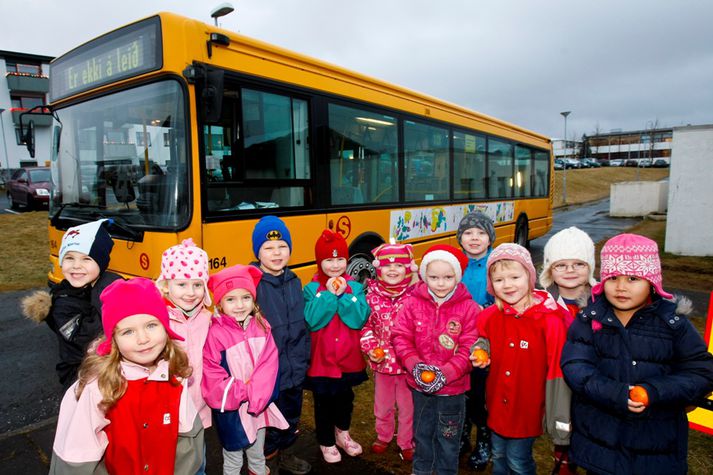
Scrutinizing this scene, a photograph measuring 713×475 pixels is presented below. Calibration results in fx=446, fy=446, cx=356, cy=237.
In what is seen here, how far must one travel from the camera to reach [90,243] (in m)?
2.43

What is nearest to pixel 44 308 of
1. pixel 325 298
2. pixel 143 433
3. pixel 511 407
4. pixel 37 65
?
pixel 143 433

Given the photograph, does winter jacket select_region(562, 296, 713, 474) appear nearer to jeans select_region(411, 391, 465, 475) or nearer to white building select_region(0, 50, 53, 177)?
jeans select_region(411, 391, 465, 475)

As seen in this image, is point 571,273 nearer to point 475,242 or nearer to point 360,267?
point 475,242

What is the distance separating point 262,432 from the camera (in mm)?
2662

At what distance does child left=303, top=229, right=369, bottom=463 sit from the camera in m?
2.95

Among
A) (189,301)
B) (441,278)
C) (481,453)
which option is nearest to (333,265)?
(441,278)

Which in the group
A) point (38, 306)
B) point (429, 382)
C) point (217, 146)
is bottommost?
point (429, 382)

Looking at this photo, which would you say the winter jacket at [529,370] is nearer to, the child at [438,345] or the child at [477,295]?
the child at [438,345]

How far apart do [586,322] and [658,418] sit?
1.62 ft

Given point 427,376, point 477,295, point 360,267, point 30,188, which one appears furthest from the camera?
point 30,188

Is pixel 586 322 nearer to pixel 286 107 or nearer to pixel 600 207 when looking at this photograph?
pixel 286 107

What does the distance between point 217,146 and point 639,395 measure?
3641 mm

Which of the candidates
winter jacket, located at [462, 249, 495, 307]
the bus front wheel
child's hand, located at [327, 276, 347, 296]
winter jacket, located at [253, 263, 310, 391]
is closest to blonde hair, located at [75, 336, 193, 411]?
winter jacket, located at [253, 263, 310, 391]

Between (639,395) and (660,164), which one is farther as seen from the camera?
(660,164)
